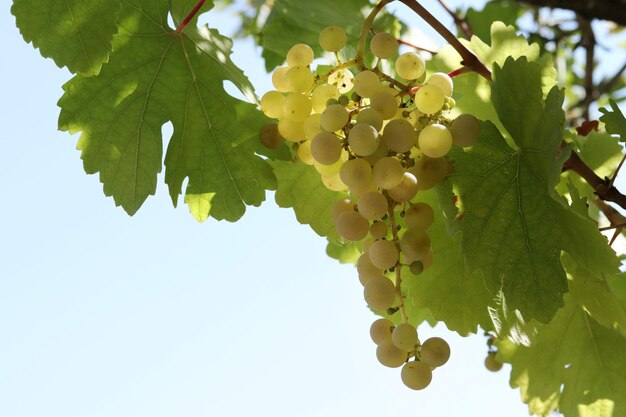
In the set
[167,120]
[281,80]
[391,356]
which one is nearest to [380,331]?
[391,356]

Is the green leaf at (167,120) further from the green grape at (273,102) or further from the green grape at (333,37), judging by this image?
the green grape at (333,37)

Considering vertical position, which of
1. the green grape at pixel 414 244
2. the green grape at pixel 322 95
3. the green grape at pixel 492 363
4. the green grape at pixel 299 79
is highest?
the green grape at pixel 299 79

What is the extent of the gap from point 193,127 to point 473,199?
639 mm

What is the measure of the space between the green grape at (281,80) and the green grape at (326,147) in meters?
0.20

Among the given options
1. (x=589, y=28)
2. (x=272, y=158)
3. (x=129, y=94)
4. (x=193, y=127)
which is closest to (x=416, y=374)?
(x=272, y=158)

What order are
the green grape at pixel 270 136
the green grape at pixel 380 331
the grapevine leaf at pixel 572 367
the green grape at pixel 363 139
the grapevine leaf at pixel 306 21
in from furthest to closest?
the grapevine leaf at pixel 306 21 < the grapevine leaf at pixel 572 367 < the green grape at pixel 270 136 < the green grape at pixel 380 331 < the green grape at pixel 363 139

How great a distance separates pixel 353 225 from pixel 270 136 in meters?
0.34

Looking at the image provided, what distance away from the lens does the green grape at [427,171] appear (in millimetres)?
1369

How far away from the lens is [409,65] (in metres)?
1.43

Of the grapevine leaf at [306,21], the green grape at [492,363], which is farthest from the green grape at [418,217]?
→ the grapevine leaf at [306,21]

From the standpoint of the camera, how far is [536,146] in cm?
135

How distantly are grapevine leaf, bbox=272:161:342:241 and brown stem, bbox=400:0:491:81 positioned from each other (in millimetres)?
390

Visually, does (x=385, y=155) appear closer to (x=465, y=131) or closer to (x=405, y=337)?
(x=465, y=131)

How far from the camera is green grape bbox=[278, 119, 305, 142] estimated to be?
1.48 meters
